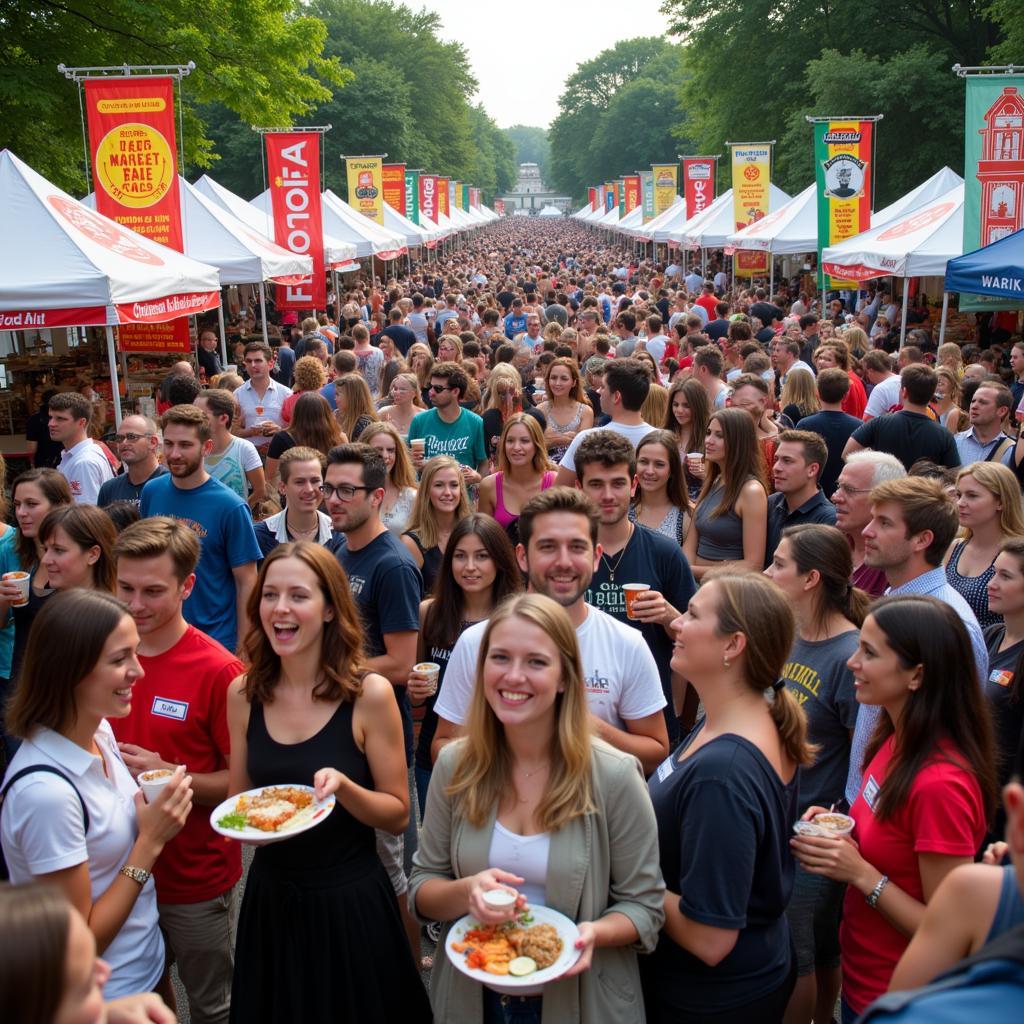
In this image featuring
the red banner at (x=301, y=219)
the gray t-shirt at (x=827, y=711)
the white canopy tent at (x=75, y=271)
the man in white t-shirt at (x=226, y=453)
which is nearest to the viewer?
the gray t-shirt at (x=827, y=711)

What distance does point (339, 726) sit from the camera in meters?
3.06

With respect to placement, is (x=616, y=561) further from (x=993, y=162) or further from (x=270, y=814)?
(x=993, y=162)

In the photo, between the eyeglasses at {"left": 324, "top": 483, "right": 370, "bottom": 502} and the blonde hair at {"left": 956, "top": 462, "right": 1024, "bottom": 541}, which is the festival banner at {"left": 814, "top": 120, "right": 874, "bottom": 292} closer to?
the blonde hair at {"left": 956, "top": 462, "right": 1024, "bottom": 541}

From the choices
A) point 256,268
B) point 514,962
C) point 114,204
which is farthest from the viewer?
point 256,268

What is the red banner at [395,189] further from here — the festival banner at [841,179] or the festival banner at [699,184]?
the festival banner at [841,179]

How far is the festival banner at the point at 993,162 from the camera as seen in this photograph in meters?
10.9

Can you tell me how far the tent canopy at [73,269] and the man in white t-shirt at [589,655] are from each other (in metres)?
6.51

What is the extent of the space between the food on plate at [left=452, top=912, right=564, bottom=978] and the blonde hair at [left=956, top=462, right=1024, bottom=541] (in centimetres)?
348

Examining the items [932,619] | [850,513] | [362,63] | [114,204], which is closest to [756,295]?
[114,204]

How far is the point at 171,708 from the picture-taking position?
341 cm

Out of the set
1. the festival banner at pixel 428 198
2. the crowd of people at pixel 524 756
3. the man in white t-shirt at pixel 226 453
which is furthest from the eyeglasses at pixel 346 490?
the festival banner at pixel 428 198

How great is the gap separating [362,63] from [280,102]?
108 ft

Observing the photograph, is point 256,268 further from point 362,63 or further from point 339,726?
point 362,63

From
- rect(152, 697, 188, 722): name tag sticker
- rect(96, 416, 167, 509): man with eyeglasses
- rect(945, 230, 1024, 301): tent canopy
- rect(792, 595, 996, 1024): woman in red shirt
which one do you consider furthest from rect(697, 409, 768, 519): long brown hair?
rect(945, 230, 1024, 301): tent canopy
